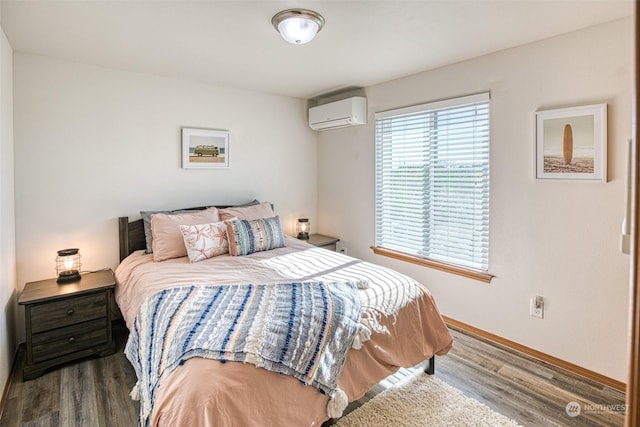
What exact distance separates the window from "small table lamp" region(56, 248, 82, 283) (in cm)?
288

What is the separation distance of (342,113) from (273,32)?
1577 mm

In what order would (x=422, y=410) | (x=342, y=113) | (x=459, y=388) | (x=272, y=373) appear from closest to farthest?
(x=272, y=373), (x=422, y=410), (x=459, y=388), (x=342, y=113)

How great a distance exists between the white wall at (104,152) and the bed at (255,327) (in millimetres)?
255

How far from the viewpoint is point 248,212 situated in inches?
141

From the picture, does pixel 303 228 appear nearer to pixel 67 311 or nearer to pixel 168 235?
pixel 168 235

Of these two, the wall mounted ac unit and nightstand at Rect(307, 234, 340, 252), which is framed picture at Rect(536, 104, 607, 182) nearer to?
the wall mounted ac unit

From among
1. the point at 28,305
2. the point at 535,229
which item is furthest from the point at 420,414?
the point at 28,305

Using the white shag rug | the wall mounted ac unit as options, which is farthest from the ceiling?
the white shag rug

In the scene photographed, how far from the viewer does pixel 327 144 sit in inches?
175

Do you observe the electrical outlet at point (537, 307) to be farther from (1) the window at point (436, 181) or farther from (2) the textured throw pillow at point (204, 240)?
(2) the textured throw pillow at point (204, 240)

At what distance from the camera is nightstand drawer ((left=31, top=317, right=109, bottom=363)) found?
2.39 metres

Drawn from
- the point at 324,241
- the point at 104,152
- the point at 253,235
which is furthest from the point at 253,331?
the point at 324,241

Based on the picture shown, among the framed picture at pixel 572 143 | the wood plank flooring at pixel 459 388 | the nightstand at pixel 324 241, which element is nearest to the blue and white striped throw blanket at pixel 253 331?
the wood plank flooring at pixel 459 388

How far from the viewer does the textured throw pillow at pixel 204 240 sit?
2.87m
